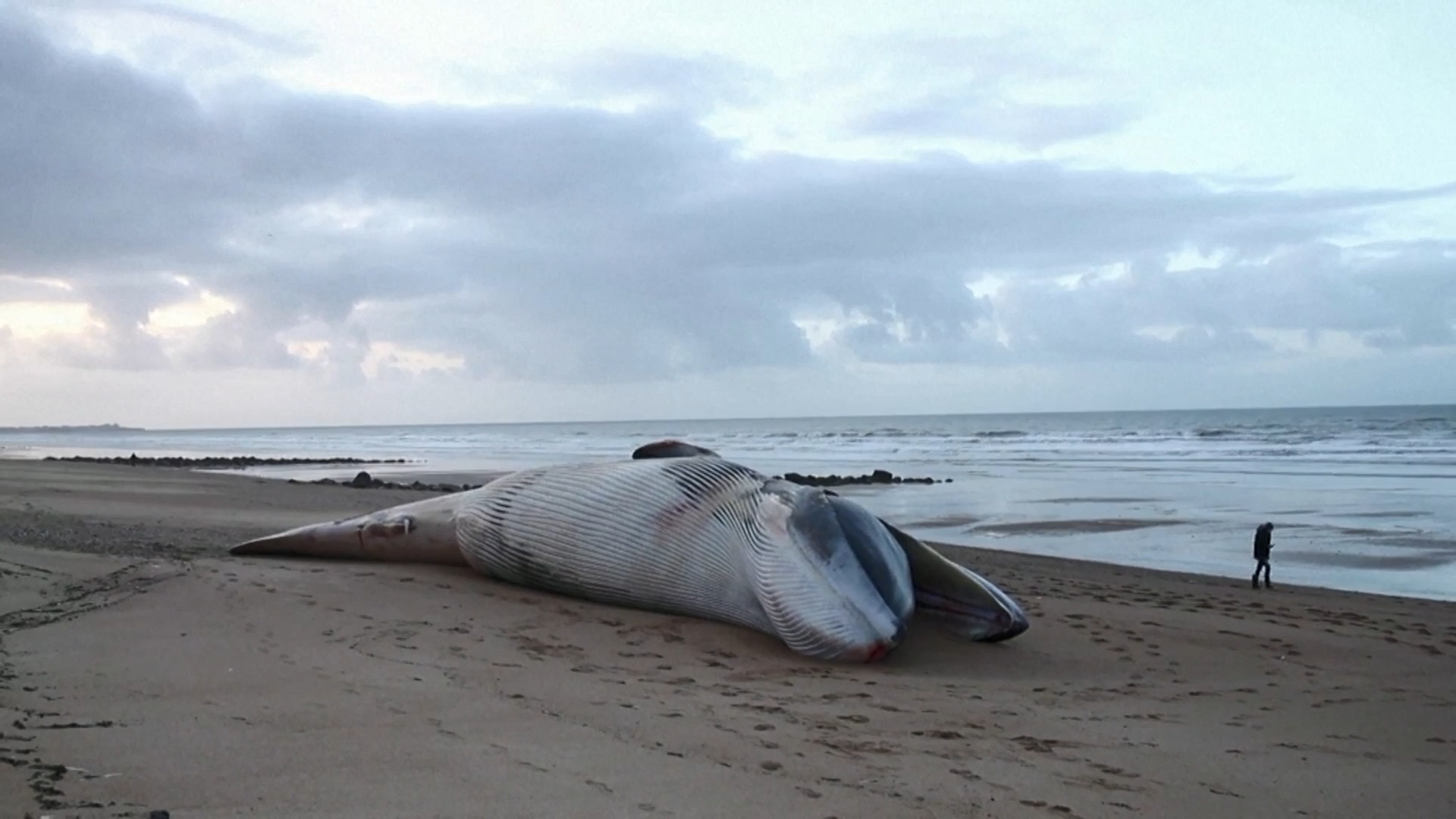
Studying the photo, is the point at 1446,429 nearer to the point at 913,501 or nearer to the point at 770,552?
the point at 913,501

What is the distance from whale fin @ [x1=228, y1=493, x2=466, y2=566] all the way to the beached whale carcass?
1 cm

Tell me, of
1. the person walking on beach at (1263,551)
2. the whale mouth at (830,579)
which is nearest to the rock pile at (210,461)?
the person walking on beach at (1263,551)

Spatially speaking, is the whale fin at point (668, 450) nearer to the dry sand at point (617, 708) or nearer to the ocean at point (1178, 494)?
the dry sand at point (617, 708)

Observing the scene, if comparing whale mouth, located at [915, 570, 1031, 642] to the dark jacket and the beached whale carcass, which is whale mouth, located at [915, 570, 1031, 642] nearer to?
the beached whale carcass

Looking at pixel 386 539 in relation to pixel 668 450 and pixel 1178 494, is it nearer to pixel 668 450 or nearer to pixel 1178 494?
pixel 668 450

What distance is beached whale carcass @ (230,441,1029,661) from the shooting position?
277 inches

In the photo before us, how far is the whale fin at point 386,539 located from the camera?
9.66 meters

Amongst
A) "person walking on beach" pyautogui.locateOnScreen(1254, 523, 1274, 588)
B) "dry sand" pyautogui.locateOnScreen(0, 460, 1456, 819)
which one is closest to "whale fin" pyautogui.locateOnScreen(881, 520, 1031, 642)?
"dry sand" pyautogui.locateOnScreen(0, 460, 1456, 819)

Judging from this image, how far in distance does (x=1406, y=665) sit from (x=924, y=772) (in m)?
5.63

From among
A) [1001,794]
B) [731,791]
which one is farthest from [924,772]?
[731,791]

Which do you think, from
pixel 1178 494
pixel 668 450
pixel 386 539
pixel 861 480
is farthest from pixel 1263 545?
pixel 861 480

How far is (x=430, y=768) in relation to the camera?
3.85 m

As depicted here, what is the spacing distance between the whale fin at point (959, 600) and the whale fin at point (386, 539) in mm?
3969

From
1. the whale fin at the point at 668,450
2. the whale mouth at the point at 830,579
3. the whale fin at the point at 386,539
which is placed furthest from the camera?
the whale fin at the point at 386,539
